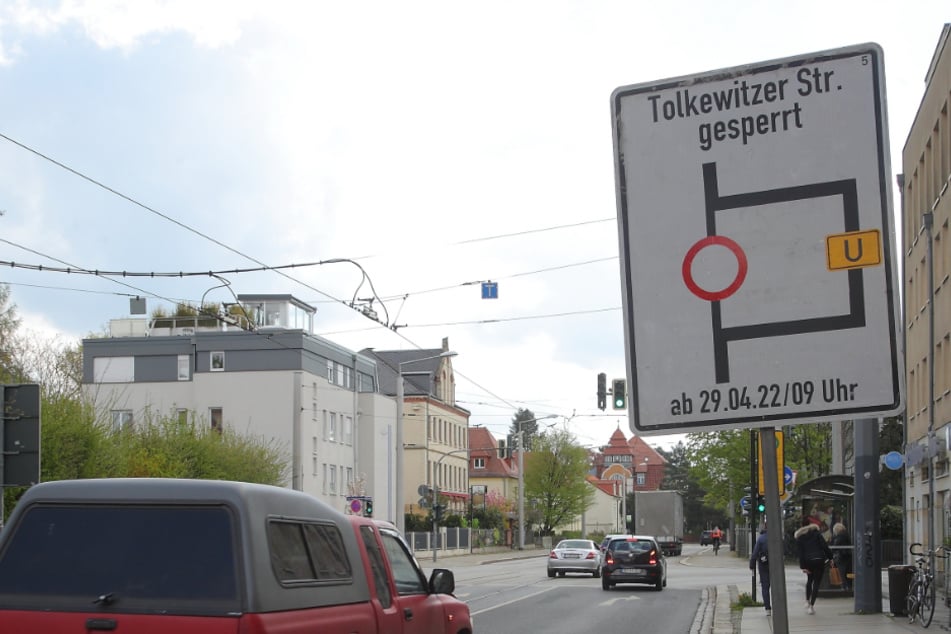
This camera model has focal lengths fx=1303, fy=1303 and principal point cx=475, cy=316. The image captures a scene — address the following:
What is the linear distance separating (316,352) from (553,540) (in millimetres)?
45023

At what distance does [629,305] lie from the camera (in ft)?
12.3

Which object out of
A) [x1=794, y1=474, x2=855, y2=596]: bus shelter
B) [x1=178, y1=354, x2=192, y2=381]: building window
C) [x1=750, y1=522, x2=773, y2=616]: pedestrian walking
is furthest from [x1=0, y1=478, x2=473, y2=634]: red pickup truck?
[x1=178, y1=354, x2=192, y2=381]: building window

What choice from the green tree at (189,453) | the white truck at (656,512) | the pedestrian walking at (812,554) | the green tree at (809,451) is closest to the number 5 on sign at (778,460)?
the pedestrian walking at (812,554)

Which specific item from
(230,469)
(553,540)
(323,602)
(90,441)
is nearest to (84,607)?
(323,602)

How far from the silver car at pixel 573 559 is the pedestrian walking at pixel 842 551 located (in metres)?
20.1

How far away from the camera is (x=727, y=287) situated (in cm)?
360

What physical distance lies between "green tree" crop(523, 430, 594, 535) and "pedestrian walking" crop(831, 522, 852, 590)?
82.0 m

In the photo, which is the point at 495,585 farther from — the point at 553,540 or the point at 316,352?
the point at 553,540

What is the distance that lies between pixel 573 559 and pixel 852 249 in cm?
4503

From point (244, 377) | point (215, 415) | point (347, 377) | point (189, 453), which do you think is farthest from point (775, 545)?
point (347, 377)

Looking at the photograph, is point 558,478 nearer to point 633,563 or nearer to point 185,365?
point 185,365

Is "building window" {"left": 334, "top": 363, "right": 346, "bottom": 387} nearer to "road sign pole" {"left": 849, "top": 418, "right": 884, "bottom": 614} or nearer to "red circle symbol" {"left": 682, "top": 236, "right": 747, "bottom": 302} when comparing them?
"road sign pole" {"left": 849, "top": 418, "right": 884, "bottom": 614}

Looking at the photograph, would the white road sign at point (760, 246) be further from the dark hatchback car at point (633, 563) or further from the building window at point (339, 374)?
the building window at point (339, 374)

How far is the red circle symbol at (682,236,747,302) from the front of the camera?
141 inches
